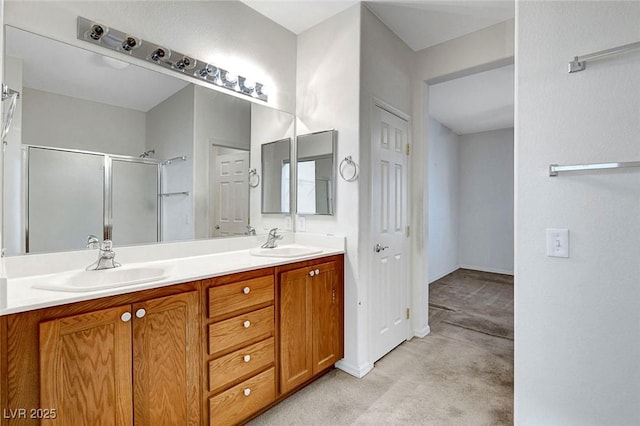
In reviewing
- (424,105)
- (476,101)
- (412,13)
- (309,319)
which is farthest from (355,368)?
(476,101)

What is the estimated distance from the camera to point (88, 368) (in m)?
1.12

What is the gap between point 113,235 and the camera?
1.68 m

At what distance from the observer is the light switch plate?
1.32m

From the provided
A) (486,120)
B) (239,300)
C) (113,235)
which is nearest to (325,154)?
(239,300)

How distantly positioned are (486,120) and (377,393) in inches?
186

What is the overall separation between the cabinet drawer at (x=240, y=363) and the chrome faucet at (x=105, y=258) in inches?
28.7

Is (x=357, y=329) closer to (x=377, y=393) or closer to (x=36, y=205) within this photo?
(x=377, y=393)

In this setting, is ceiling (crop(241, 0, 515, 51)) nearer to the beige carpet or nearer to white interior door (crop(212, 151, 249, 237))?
white interior door (crop(212, 151, 249, 237))

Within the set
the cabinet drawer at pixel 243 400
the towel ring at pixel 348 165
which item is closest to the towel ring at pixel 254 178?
the towel ring at pixel 348 165

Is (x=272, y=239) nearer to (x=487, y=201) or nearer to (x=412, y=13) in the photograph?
(x=412, y=13)

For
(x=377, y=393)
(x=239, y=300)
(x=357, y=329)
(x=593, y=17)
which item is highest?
(x=593, y=17)

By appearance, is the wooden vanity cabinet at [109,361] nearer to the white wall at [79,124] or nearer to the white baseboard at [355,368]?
the white wall at [79,124]

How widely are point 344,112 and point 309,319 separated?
59.6 inches

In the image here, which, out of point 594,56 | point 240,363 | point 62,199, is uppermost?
point 594,56
